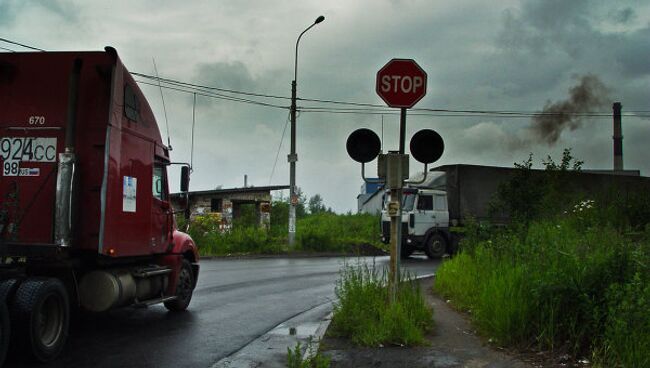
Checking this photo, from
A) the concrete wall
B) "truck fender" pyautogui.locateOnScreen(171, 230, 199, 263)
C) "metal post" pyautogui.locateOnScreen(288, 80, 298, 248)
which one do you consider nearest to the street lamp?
"metal post" pyautogui.locateOnScreen(288, 80, 298, 248)

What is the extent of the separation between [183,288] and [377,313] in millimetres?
3927

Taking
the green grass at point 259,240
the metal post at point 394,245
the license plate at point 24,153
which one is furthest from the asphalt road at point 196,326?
the green grass at point 259,240

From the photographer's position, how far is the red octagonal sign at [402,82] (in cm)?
771

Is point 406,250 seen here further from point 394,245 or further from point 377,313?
point 377,313

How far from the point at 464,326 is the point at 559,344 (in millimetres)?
1730

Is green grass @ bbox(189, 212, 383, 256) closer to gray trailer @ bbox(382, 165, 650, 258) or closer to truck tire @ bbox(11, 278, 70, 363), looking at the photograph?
gray trailer @ bbox(382, 165, 650, 258)

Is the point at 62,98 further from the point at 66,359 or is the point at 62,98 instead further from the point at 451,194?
the point at 451,194

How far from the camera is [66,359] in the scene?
661 centimetres

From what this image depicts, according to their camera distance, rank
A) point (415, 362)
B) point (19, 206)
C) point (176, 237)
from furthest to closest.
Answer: point (176, 237) → point (19, 206) → point (415, 362)

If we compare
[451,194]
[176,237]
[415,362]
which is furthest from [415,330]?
[451,194]

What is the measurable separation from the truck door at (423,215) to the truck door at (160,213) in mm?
15060

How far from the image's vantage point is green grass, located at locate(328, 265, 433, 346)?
6633 millimetres

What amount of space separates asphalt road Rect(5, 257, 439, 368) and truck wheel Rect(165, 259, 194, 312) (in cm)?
18

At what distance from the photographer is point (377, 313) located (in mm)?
7242
